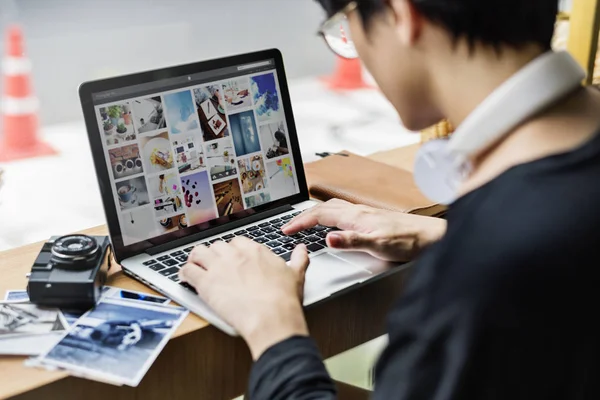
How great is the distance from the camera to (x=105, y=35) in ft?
4.99

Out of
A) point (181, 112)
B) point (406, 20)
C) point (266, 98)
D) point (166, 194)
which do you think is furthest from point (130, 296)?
point (406, 20)

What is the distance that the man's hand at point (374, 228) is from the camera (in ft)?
3.31

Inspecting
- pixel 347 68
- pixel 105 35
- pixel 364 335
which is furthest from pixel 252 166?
pixel 347 68

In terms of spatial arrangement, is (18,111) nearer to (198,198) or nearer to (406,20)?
(198,198)

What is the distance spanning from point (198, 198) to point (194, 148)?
7 cm

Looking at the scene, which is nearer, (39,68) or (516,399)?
(516,399)

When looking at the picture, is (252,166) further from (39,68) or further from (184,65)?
(39,68)

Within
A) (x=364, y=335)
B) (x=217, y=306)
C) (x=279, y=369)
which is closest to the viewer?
(x=279, y=369)

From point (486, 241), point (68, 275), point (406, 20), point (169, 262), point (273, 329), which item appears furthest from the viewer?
point (169, 262)

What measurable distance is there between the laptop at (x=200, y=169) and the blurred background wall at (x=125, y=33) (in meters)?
0.39

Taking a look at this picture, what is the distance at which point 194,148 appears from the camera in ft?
3.54

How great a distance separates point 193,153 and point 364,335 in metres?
0.36

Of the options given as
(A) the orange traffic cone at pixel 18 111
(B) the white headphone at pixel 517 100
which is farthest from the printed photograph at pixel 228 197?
(A) the orange traffic cone at pixel 18 111

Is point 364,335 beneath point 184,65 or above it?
beneath
